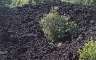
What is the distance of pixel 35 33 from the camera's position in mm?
9867

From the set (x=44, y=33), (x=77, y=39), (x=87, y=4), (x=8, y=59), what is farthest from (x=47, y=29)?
(x=87, y=4)

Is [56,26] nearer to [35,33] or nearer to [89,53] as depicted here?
[35,33]

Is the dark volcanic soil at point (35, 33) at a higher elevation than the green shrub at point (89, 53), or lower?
lower

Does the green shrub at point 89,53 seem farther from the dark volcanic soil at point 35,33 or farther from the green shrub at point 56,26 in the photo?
the green shrub at point 56,26

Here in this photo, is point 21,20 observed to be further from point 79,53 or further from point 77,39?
point 79,53

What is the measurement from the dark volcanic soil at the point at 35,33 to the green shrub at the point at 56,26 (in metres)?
0.21

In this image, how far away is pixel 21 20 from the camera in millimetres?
11102

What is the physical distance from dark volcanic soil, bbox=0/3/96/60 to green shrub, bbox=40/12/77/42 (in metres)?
0.21

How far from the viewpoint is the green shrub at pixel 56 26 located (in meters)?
9.10

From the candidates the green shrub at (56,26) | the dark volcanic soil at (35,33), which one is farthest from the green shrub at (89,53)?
the green shrub at (56,26)

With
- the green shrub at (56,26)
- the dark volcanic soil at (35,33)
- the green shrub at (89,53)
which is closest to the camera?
the green shrub at (89,53)

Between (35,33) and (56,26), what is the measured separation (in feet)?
2.60

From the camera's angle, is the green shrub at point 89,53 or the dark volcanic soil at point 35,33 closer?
the green shrub at point 89,53

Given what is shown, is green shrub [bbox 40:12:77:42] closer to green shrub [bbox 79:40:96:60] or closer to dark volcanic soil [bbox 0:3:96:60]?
dark volcanic soil [bbox 0:3:96:60]
